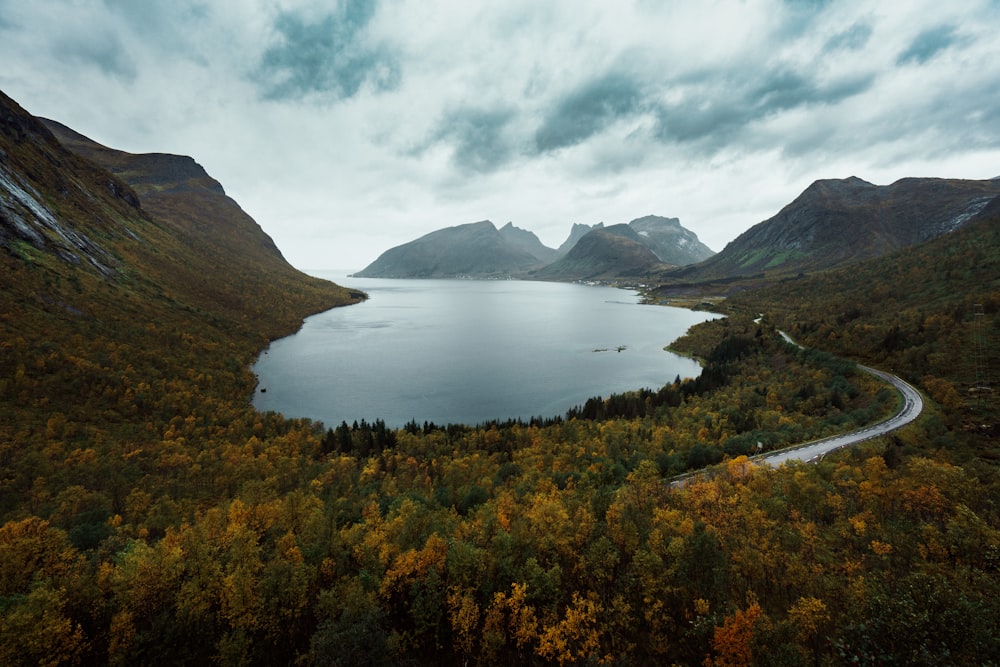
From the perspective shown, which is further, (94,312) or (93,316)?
(94,312)

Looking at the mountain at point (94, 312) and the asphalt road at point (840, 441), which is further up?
the mountain at point (94, 312)

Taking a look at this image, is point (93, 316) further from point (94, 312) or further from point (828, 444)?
point (828, 444)

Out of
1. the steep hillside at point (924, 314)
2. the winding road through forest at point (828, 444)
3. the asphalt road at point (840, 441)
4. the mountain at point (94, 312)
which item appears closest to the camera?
the winding road through forest at point (828, 444)

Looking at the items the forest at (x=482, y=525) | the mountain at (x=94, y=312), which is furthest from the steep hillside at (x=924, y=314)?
the mountain at (x=94, y=312)

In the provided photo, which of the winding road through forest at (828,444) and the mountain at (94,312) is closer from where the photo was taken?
the winding road through forest at (828,444)

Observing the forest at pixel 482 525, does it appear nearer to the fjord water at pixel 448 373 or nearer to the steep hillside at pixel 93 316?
the steep hillside at pixel 93 316

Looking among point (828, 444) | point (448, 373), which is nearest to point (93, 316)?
point (448, 373)

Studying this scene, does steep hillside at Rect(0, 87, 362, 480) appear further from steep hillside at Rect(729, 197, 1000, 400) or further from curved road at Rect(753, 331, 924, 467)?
steep hillside at Rect(729, 197, 1000, 400)

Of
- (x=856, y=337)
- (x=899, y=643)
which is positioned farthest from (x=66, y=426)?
(x=856, y=337)
